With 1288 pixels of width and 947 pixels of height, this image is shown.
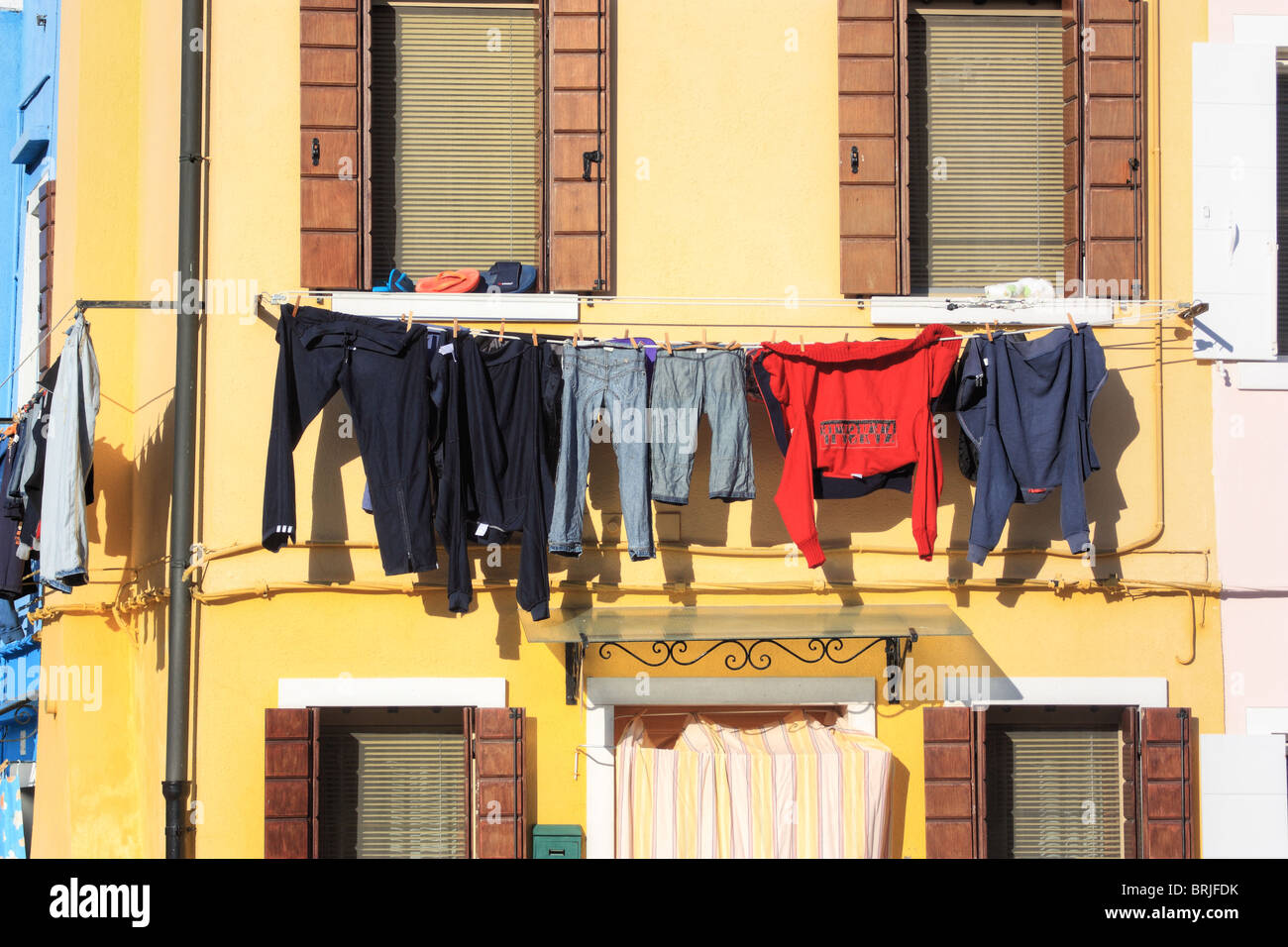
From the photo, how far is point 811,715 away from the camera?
25.6ft

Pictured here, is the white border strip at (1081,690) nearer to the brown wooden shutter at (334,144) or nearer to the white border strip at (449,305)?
the white border strip at (449,305)

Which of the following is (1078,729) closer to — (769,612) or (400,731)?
(769,612)

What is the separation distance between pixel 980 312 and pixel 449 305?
2.82 meters

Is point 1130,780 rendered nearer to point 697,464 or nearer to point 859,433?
point 859,433

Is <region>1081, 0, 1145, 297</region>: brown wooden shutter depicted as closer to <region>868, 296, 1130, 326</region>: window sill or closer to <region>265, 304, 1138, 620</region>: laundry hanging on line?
<region>868, 296, 1130, 326</region>: window sill

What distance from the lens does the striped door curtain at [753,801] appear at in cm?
712

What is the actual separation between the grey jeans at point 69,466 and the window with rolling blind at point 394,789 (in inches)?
61.9

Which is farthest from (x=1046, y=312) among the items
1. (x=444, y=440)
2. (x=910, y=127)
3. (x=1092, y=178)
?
(x=444, y=440)

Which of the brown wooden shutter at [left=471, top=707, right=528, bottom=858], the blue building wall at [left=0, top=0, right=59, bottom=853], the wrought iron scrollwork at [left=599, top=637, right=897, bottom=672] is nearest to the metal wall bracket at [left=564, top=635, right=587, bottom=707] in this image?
the wrought iron scrollwork at [left=599, top=637, right=897, bottom=672]

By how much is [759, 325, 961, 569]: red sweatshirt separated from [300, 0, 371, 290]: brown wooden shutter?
227 centimetres

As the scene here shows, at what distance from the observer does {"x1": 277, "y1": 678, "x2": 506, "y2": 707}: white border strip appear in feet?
24.7

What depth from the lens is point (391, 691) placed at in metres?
7.57

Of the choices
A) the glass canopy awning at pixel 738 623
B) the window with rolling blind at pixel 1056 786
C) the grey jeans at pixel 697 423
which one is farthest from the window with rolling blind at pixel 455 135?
the window with rolling blind at pixel 1056 786

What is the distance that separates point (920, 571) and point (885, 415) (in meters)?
0.90
